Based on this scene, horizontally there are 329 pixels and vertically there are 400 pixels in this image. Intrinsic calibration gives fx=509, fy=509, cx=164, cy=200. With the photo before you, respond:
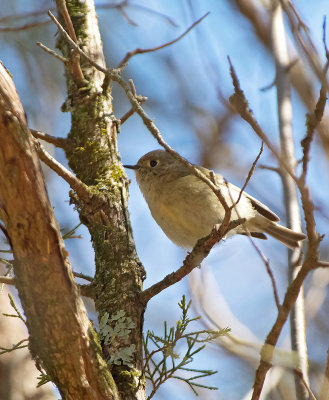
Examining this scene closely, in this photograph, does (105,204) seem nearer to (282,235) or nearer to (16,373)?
(16,373)

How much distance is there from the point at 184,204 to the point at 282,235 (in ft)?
3.56

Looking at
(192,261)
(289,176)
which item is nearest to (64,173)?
(192,261)

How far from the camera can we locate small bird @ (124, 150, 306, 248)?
369 cm

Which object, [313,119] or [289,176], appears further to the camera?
[289,176]

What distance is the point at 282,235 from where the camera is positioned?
430 cm

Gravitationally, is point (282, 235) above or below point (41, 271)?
above

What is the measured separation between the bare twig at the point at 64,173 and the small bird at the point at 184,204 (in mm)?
791

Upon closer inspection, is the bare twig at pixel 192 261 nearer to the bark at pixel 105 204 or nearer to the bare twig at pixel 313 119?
the bark at pixel 105 204

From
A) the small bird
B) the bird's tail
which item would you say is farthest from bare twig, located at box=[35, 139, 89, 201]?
the bird's tail

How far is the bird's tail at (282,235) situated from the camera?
3922 millimetres

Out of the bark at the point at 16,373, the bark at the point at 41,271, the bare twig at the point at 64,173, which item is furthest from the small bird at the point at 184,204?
the bark at the point at 41,271

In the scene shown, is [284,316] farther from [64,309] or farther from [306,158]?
[64,309]

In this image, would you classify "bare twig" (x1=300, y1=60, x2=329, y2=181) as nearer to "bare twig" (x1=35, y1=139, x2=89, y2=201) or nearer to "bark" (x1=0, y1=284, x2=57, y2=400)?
"bare twig" (x1=35, y1=139, x2=89, y2=201)

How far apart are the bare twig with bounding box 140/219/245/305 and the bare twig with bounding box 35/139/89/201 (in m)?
0.68
